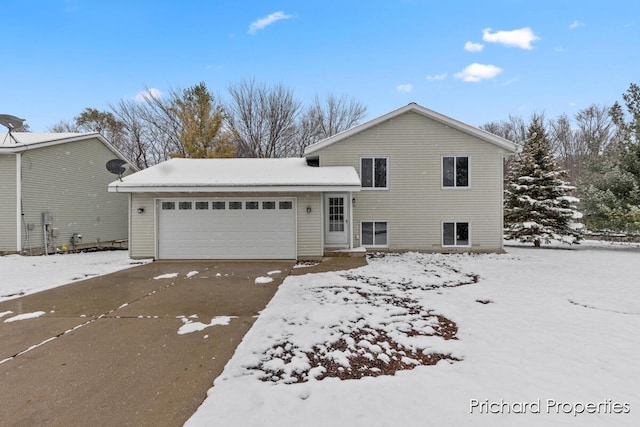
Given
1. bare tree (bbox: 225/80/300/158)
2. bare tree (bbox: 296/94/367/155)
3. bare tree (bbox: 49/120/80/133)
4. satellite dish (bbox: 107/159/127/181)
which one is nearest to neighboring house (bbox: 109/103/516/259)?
satellite dish (bbox: 107/159/127/181)

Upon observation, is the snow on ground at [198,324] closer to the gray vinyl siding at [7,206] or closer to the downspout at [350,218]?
the downspout at [350,218]

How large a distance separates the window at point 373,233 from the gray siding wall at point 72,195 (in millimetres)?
12350

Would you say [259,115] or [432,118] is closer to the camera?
[432,118]

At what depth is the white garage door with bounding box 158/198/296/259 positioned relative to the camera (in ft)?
33.2

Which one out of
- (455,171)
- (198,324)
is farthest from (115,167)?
(455,171)

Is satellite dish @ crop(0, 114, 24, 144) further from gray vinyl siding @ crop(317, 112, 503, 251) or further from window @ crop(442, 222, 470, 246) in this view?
window @ crop(442, 222, 470, 246)

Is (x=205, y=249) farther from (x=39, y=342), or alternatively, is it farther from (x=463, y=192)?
(x=463, y=192)

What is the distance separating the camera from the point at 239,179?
33.6ft

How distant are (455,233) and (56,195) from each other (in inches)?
628

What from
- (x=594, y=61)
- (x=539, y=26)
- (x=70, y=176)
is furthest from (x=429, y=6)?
(x=70, y=176)

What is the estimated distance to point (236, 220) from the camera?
33.5 feet

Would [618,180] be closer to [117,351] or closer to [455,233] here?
[455,233]

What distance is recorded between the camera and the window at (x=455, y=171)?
1178 cm

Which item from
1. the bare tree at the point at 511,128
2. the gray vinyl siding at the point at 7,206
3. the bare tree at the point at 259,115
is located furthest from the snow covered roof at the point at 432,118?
the bare tree at the point at 511,128
